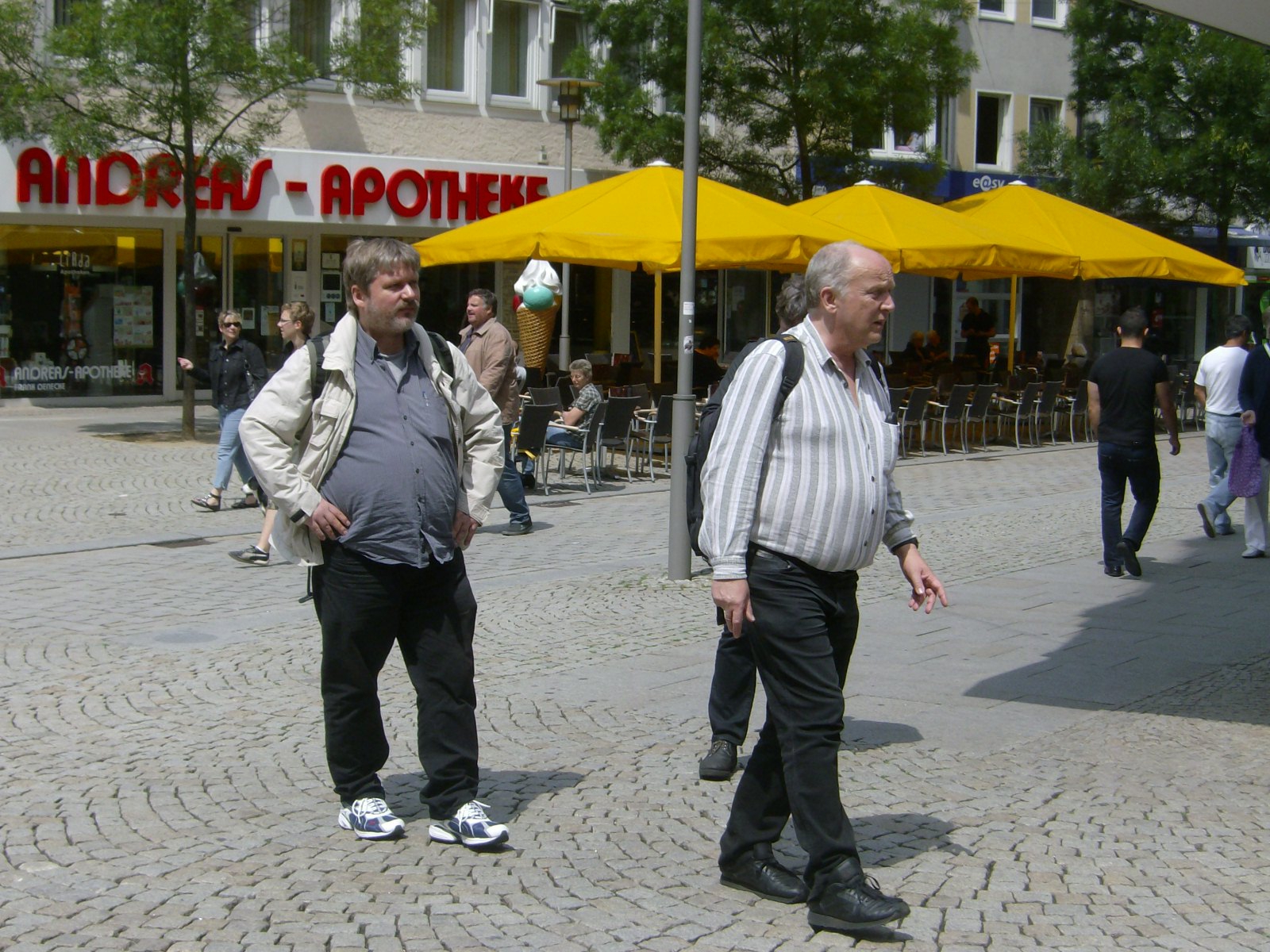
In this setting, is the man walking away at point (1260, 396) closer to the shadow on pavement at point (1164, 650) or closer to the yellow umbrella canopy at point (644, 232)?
the shadow on pavement at point (1164, 650)

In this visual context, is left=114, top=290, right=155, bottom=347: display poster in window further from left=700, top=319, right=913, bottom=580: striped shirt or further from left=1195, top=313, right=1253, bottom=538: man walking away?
left=700, top=319, right=913, bottom=580: striped shirt

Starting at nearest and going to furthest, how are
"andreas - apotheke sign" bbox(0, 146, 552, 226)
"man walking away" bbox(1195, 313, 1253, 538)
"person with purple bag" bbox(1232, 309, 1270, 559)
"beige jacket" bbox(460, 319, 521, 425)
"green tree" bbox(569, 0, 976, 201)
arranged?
"person with purple bag" bbox(1232, 309, 1270, 559)
"beige jacket" bbox(460, 319, 521, 425)
"man walking away" bbox(1195, 313, 1253, 538)
"andreas - apotheke sign" bbox(0, 146, 552, 226)
"green tree" bbox(569, 0, 976, 201)

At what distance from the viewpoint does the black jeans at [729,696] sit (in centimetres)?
562

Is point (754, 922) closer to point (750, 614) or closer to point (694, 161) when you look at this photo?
point (750, 614)

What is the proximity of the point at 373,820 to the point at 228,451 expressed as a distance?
26.1ft

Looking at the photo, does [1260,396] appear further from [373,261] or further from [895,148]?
[895,148]

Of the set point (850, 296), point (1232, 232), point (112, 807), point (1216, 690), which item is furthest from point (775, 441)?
point (1232, 232)

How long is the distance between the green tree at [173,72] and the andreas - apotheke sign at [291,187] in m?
0.56

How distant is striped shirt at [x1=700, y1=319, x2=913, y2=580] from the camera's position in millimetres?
4195

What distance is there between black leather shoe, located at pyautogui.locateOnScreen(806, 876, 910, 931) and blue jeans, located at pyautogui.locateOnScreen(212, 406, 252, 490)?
340 inches

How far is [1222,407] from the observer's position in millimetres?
11930

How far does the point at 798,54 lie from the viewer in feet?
77.9

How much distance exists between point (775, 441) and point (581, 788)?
5.87ft

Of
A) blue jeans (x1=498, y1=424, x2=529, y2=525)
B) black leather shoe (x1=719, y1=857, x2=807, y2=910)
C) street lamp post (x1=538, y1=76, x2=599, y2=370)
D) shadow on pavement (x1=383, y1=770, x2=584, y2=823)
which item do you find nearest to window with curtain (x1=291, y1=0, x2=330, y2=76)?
street lamp post (x1=538, y1=76, x2=599, y2=370)
